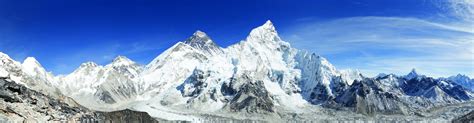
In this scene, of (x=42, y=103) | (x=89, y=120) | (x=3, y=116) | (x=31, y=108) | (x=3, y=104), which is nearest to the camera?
(x=3, y=116)

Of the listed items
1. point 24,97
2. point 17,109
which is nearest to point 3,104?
point 17,109

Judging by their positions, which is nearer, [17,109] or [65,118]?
[17,109]

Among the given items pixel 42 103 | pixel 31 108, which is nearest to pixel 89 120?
pixel 42 103

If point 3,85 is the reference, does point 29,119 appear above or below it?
below

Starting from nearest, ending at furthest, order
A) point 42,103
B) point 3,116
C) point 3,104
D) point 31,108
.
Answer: point 3,116, point 3,104, point 31,108, point 42,103

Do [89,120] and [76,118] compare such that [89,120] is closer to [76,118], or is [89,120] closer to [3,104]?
[76,118]

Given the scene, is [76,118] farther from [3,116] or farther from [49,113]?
[3,116]
